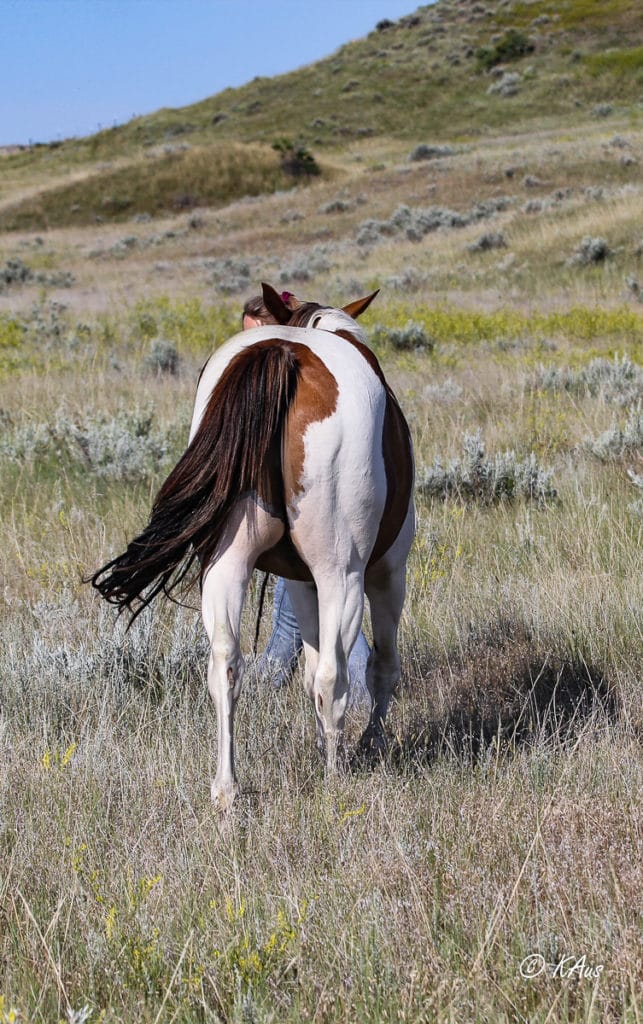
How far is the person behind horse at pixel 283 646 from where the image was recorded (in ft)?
13.0

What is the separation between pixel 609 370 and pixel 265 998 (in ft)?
29.5

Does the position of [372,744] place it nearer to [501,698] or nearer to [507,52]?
[501,698]

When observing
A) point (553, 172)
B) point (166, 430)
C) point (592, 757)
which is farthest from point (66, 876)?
point (553, 172)

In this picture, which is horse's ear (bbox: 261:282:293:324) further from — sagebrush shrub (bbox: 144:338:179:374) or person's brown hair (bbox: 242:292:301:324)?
sagebrush shrub (bbox: 144:338:179:374)

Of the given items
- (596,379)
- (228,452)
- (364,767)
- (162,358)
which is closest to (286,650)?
(364,767)

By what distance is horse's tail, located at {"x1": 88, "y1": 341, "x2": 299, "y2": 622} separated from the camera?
2.76 m

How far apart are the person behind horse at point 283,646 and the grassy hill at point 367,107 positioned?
40.7 metres

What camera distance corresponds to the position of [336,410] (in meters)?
2.78

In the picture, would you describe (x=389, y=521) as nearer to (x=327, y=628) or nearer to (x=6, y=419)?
(x=327, y=628)

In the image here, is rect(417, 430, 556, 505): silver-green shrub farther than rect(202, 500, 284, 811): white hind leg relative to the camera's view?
Yes

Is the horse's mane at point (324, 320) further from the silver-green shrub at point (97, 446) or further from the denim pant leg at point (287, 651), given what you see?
the silver-green shrub at point (97, 446)

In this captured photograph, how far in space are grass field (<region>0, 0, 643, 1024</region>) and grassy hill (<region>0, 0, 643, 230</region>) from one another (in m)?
36.3

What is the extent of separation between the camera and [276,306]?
130 inches

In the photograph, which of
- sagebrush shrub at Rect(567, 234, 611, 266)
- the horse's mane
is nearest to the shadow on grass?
the horse's mane
